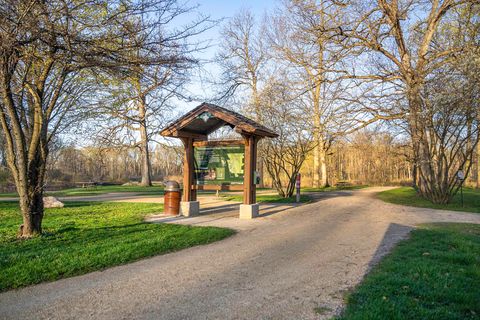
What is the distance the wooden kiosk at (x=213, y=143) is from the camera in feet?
34.8

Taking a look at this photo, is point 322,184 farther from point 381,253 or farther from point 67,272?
point 67,272

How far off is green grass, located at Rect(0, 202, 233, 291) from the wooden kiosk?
1.97 meters

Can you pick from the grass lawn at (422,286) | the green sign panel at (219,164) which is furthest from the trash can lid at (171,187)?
the grass lawn at (422,286)

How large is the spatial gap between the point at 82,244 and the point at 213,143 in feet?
19.2

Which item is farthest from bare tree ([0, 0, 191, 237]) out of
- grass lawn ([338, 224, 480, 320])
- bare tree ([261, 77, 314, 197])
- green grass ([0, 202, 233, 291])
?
bare tree ([261, 77, 314, 197])

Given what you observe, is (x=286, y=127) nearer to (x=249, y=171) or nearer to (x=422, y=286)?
(x=249, y=171)

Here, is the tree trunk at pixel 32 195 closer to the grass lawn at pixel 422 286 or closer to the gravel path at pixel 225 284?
the gravel path at pixel 225 284

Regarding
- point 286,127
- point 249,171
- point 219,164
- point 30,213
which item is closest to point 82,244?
point 30,213

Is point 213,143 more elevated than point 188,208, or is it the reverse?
point 213,143

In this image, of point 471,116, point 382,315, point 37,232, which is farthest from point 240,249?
point 471,116

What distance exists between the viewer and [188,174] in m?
11.6

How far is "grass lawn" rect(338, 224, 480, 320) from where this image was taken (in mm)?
3469

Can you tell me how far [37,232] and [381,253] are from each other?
7.11 m

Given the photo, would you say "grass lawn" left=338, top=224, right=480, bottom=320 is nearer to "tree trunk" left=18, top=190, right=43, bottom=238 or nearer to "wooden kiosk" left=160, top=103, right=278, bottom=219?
"wooden kiosk" left=160, top=103, right=278, bottom=219
